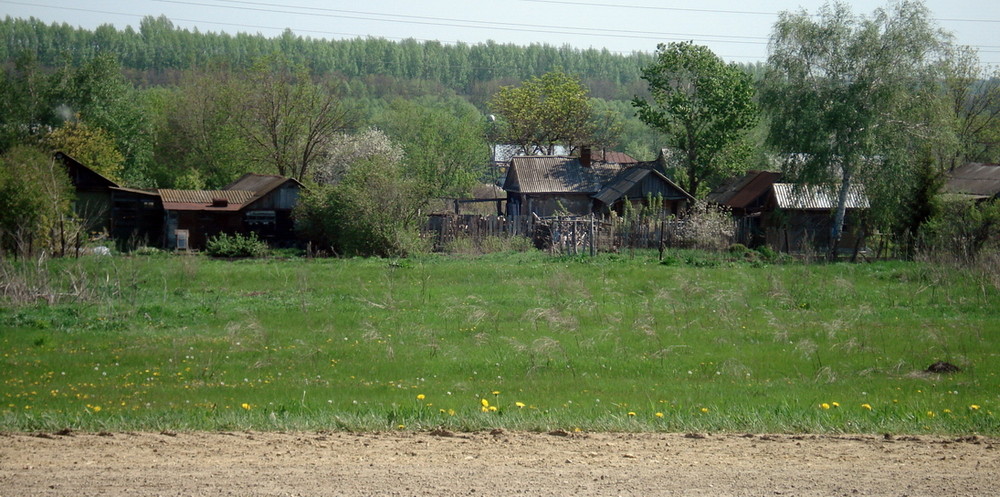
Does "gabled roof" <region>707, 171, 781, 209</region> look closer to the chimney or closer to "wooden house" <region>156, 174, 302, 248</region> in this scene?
the chimney

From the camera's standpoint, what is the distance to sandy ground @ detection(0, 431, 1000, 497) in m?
6.86

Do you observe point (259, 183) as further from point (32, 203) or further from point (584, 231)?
point (584, 231)

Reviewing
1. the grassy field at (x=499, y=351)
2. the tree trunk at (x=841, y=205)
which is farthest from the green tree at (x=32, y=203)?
the tree trunk at (x=841, y=205)

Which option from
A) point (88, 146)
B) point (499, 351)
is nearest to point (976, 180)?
point (499, 351)

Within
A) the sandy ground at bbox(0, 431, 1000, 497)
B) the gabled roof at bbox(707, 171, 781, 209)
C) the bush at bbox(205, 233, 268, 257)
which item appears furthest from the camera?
the gabled roof at bbox(707, 171, 781, 209)

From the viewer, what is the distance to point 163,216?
39594 mm

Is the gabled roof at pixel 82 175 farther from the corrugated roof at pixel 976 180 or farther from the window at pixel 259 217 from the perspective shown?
the corrugated roof at pixel 976 180

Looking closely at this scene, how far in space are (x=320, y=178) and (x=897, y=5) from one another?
37.4 m

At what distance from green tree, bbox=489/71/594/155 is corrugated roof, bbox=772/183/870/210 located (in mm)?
25299

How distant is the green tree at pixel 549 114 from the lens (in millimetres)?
64375

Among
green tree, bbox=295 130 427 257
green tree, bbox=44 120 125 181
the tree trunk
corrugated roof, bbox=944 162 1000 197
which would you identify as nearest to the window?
green tree, bbox=295 130 427 257

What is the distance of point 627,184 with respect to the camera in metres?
43.4

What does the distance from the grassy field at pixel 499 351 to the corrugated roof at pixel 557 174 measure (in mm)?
21823

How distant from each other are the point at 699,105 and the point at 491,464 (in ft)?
129
